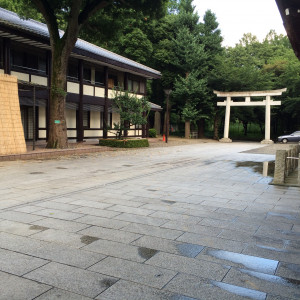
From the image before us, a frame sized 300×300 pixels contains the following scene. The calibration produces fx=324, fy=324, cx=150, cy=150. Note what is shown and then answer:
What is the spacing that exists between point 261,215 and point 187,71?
101 feet

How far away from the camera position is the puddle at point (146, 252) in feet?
11.2

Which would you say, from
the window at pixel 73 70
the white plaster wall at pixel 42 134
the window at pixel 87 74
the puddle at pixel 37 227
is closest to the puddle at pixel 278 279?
the puddle at pixel 37 227

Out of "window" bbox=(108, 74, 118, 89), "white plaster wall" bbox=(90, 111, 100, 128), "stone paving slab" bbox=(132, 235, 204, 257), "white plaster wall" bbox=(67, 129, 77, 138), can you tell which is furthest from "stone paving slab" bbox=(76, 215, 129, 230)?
"window" bbox=(108, 74, 118, 89)

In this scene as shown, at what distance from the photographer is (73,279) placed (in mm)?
2863

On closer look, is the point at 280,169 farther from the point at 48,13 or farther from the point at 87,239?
the point at 48,13

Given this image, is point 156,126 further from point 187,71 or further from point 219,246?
point 219,246

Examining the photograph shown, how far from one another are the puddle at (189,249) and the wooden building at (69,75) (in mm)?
12577

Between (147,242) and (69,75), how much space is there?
66.6 feet

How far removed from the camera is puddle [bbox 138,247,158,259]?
3.42 m

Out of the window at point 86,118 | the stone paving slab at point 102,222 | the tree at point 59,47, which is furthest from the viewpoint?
the window at point 86,118

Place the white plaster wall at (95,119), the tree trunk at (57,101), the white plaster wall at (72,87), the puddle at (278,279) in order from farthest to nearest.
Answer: the white plaster wall at (95,119) → the white plaster wall at (72,87) → the tree trunk at (57,101) → the puddle at (278,279)

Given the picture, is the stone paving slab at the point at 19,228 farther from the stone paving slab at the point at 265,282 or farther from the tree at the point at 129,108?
the tree at the point at 129,108

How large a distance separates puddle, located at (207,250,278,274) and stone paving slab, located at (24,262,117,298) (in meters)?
1.24

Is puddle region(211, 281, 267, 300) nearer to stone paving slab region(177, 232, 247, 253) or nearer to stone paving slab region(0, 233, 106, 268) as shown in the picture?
stone paving slab region(177, 232, 247, 253)
